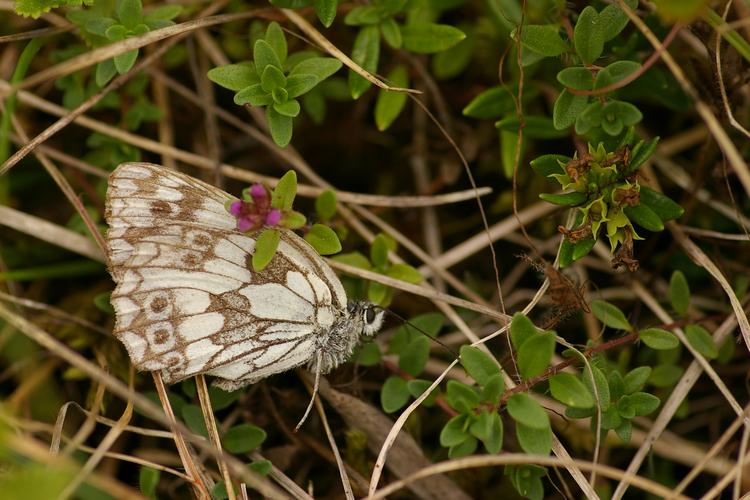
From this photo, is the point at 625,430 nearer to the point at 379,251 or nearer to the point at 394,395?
the point at 394,395

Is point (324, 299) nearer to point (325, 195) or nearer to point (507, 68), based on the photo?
point (325, 195)

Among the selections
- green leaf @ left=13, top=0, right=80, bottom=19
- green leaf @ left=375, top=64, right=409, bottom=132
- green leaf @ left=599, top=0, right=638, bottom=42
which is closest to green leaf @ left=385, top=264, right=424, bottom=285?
green leaf @ left=375, top=64, right=409, bottom=132

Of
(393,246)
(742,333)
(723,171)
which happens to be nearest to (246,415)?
(393,246)

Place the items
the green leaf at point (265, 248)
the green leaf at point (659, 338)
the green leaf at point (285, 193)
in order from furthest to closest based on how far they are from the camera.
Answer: the green leaf at point (659, 338) < the green leaf at point (285, 193) < the green leaf at point (265, 248)

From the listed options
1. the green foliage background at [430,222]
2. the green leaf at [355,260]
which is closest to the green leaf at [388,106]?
the green foliage background at [430,222]

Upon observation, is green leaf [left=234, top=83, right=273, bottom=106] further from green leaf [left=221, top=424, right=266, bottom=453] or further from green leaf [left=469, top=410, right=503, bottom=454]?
green leaf [left=469, top=410, right=503, bottom=454]

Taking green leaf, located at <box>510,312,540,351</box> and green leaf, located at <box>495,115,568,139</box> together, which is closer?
green leaf, located at <box>510,312,540,351</box>

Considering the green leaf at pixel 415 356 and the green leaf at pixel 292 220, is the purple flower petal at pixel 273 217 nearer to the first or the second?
the green leaf at pixel 292 220
